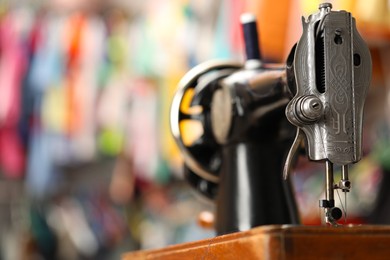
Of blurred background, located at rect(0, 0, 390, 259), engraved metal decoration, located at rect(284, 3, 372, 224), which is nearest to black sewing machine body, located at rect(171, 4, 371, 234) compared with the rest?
engraved metal decoration, located at rect(284, 3, 372, 224)

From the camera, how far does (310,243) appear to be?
31.0 inches

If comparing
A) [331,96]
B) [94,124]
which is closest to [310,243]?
[331,96]

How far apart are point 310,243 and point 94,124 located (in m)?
3.26

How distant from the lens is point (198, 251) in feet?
3.08

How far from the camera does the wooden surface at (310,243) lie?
777mm

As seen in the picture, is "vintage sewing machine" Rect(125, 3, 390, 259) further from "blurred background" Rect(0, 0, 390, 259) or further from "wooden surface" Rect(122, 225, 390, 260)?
"blurred background" Rect(0, 0, 390, 259)

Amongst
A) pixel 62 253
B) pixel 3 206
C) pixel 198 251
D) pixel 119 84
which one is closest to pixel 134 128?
pixel 119 84

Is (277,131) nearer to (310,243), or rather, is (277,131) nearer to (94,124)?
(310,243)

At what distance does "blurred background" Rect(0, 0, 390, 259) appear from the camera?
3.61m

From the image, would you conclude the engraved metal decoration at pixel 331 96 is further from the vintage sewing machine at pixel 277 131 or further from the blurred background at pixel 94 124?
the blurred background at pixel 94 124

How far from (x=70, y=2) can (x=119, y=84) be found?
0.50m

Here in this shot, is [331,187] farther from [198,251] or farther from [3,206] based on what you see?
[3,206]

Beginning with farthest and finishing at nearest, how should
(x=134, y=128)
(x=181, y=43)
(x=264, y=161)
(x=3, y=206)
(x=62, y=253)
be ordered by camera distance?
(x=3, y=206), (x=62, y=253), (x=134, y=128), (x=181, y=43), (x=264, y=161)

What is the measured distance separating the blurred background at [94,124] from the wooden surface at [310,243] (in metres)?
2.56
